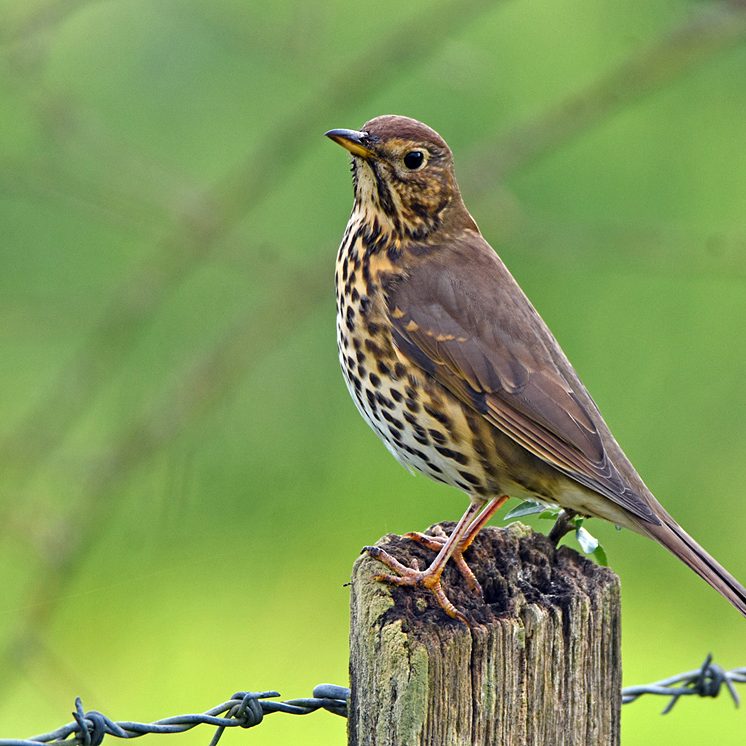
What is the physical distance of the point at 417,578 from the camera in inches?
134

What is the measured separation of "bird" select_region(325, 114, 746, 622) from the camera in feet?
13.9

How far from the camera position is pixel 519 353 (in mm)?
4391

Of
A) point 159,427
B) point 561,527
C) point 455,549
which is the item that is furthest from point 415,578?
point 159,427

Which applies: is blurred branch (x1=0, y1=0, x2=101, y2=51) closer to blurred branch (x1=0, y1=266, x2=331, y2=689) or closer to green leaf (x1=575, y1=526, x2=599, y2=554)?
blurred branch (x1=0, y1=266, x2=331, y2=689)

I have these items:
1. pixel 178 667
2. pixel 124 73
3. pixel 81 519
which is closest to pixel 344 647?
pixel 178 667

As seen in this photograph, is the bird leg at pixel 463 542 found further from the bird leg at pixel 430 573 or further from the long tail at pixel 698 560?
Result: the long tail at pixel 698 560

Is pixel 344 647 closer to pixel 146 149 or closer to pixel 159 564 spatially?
pixel 159 564

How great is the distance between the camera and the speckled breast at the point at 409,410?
4.29 metres

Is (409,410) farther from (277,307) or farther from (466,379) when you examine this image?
(277,307)

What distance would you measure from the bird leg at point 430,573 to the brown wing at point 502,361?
560 millimetres

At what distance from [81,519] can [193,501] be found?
1.94 metres

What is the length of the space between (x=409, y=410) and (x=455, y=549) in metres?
0.70

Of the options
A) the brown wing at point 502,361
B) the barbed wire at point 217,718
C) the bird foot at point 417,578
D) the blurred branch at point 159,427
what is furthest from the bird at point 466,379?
the blurred branch at point 159,427

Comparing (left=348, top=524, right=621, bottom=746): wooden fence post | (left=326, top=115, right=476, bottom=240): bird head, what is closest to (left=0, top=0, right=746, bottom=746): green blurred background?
(left=326, top=115, right=476, bottom=240): bird head
